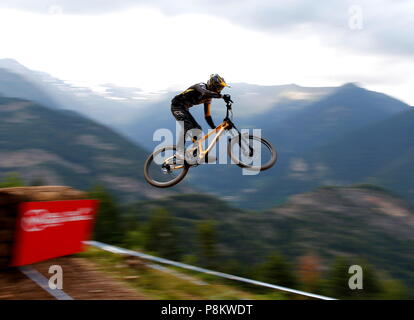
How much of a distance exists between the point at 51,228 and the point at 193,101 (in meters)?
4.05

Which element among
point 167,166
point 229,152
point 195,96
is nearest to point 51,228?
point 167,166

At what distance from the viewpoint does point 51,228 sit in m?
8.87

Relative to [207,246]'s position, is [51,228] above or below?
above

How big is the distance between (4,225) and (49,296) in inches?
63.7

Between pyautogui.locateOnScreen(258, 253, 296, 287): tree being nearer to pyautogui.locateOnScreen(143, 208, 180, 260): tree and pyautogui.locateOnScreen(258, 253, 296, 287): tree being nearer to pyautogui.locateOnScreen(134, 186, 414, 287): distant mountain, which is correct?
pyautogui.locateOnScreen(143, 208, 180, 260): tree

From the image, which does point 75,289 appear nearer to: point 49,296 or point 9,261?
point 49,296

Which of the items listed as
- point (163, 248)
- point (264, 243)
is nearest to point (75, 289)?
point (163, 248)

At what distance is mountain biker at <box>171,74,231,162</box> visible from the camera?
9266 millimetres

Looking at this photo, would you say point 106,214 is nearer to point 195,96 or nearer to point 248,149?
point 248,149

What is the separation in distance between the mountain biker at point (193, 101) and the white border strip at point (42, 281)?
401 centimetres

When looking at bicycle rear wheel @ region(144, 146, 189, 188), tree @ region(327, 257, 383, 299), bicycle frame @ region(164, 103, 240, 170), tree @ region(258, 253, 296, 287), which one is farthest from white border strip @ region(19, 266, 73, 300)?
tree @ region(327, 257, 383, 299)

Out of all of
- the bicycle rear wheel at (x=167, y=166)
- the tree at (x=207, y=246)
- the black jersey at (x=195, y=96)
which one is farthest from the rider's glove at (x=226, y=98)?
the tree at (x=207, y=246)

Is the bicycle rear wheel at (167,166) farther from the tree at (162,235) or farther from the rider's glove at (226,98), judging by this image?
the tree at (162,235)

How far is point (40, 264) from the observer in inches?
338
